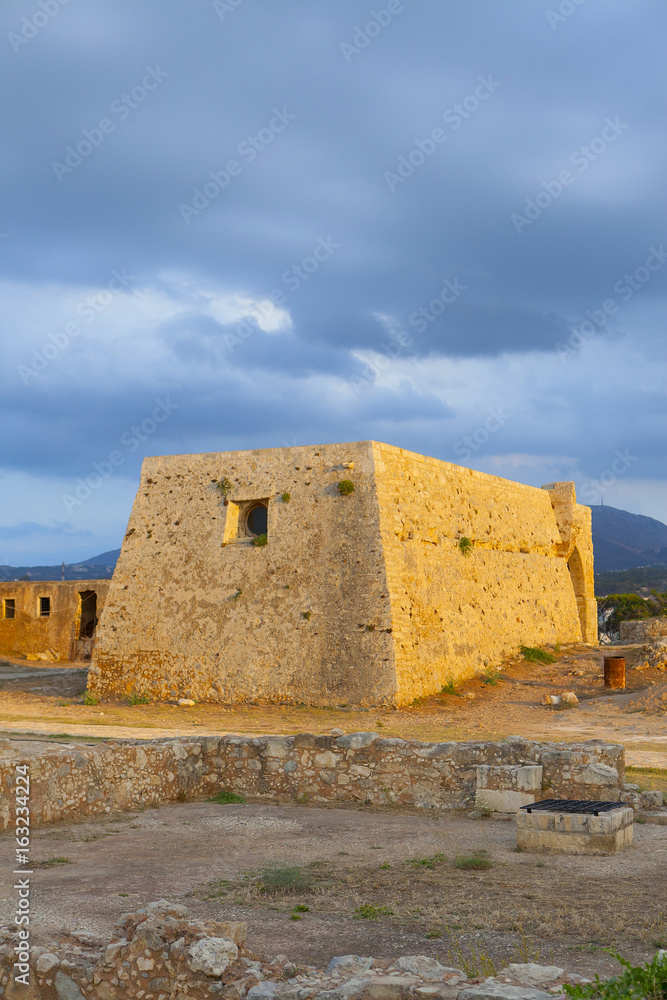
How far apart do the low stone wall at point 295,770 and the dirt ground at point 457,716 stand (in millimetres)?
2842

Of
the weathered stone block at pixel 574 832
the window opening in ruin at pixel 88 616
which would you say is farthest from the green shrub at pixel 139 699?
the window opening in ruin at pixel 88 616

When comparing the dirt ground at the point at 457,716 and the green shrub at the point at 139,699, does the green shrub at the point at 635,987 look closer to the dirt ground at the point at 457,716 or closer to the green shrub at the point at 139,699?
the dirt ground at the point at 457,716

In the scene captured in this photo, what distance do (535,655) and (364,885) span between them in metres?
17.9

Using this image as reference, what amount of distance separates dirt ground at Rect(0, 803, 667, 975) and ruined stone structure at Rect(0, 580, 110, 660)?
2522 cm

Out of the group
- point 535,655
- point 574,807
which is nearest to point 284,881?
point 574,807

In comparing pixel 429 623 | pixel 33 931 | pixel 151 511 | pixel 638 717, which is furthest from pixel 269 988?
pixel 151 511

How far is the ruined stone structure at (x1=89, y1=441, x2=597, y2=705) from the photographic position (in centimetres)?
1819

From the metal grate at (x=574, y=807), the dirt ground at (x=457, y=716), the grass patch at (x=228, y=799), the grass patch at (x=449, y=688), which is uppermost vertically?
the grass patch at (x=449, y=688)

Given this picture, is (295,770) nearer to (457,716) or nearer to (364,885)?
(364,885)

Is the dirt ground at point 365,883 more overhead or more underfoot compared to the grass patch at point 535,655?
more underfoot

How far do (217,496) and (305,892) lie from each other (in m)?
14.6

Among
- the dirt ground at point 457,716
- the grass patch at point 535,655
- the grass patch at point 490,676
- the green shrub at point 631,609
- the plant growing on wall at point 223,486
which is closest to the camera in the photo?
the dirt ground at point 457,716

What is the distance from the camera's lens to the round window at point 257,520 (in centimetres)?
2033

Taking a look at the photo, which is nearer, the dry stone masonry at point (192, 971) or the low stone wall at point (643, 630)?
the dry stone masonry at point (192, 971)
